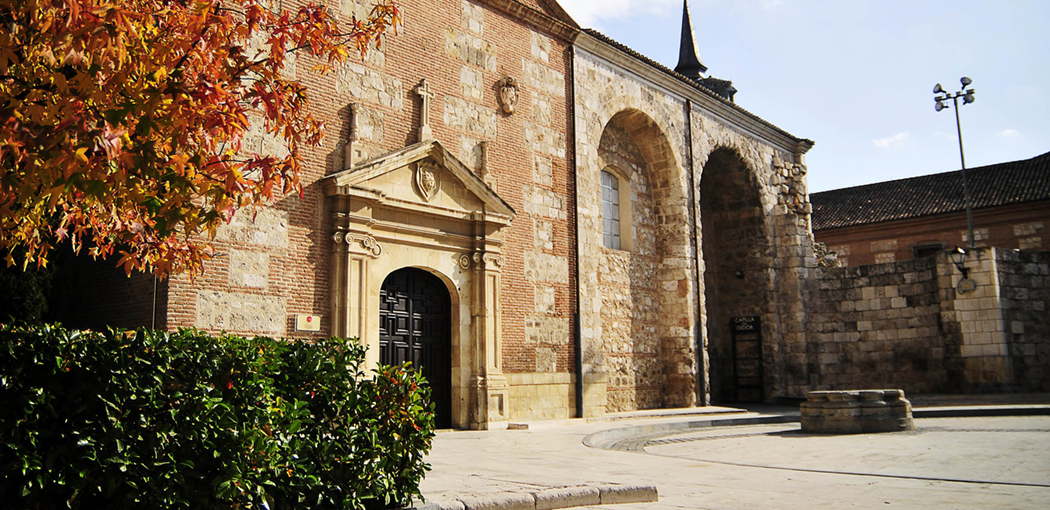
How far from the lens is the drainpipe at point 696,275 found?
18094 millimetres

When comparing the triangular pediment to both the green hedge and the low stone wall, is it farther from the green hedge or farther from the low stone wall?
the green hedge

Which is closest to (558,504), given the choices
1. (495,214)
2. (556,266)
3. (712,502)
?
(712,502)

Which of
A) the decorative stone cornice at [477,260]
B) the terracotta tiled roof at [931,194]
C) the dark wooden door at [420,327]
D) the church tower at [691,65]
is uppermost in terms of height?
the church tower at [691,65]

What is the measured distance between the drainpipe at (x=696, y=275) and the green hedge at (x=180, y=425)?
13.9 meters

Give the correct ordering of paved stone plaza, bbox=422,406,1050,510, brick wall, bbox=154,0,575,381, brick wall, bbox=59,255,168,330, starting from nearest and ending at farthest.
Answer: paved stone plaza, bbox=422,406,1050,510
brick wall, bbox=59,255,168,330
brick wall, bbox=154,0,575,381

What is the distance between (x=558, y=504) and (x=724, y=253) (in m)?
17.9

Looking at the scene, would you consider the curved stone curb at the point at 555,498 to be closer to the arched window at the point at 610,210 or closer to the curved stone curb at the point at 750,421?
the curved stone curb at the point at 750,421

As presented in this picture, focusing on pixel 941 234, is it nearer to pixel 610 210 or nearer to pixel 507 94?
pixel 610 210

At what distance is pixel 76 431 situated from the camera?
395 cm

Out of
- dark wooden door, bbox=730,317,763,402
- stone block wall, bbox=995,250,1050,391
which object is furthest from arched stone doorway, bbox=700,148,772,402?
stone block wall, bbox=995,250,1050,391

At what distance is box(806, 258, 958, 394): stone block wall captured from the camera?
2047cm

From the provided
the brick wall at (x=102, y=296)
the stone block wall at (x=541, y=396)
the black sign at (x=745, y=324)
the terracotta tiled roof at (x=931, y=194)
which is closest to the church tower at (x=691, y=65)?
the terracotta tiled roof at (x=931, y=194)

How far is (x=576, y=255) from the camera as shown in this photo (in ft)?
50.3

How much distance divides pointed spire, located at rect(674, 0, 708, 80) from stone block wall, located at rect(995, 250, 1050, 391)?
19.7 meters
